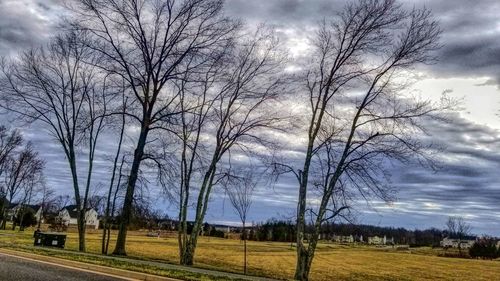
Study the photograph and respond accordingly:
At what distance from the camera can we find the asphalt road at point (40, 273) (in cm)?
1011

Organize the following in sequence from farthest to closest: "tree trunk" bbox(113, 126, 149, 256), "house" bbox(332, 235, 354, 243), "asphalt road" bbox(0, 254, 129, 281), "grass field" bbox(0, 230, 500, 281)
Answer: "house" bbox(332, 235, 354, 243), "grass field" bbox(0, 230, 500, 281), "tree trunk" bbox(113, 126, 149, 256), "asphalt road" bbox(0, 254, 129, 281)

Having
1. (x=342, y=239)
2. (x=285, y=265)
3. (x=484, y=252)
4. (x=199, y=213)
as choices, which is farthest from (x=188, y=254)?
(x=342, y=239)

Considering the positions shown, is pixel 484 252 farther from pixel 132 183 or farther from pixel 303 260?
pixel 132 183

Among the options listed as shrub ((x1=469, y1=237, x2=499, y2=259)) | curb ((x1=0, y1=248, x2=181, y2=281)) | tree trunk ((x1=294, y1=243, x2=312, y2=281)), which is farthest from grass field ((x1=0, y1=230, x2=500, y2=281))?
shrub ((x1=469, y1=237, x2=499, y2=259))

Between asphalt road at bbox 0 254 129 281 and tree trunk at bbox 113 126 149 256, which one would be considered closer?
asphalt road at bbox 0 254 129 281

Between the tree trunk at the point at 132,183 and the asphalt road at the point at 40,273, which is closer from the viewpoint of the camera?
the asphalt road at the point at 40,273

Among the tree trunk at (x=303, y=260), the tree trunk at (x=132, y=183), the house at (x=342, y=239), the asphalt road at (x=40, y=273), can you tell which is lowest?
the asphalt road at (x=40, y=273)

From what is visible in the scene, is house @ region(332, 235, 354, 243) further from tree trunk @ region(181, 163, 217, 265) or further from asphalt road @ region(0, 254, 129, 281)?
asphalt road @ region(0, 254, 129, 281)

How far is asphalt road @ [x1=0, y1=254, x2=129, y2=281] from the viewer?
10.1 meters

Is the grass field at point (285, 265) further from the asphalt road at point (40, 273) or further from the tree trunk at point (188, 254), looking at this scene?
the asphalt road at point (40, 273)

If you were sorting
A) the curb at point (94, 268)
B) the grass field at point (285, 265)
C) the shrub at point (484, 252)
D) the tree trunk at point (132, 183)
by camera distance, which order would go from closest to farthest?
the curb at point (94, 268) < the tree trunk at point (132, 183) < the grass field at point (285, 265) < the shrub at point (484, 252)

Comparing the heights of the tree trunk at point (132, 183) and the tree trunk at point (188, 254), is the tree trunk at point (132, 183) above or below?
above

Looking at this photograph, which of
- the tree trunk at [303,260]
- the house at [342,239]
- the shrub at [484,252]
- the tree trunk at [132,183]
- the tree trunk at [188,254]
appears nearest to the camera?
the tree trunk at [303,260]

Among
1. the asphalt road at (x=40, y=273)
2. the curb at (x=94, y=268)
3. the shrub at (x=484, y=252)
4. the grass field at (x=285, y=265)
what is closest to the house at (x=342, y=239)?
the shrub at (x=484, y=252)
